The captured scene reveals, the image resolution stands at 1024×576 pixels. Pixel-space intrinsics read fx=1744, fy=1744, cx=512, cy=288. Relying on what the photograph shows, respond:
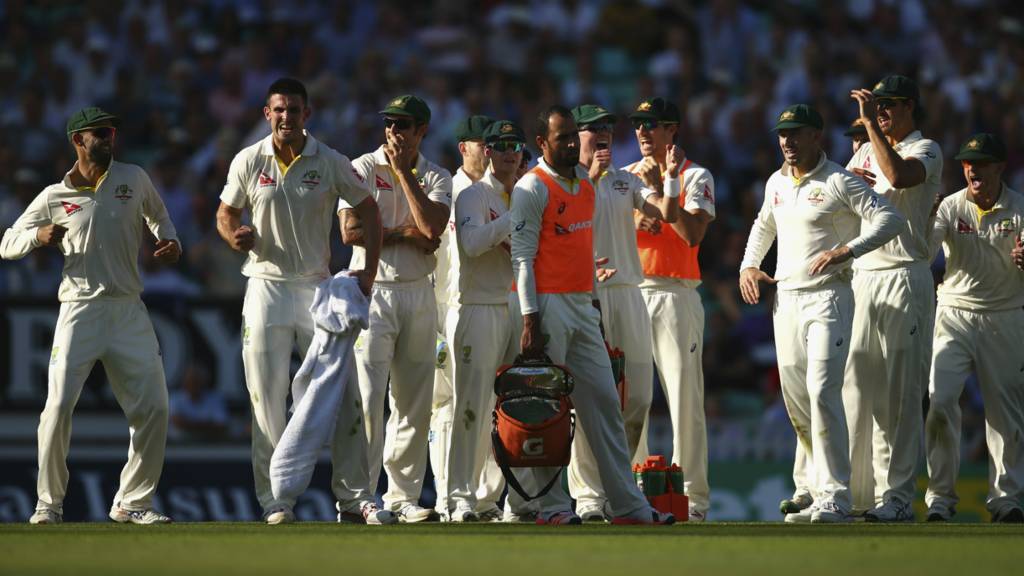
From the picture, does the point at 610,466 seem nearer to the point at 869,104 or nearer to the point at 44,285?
the point at 869,104

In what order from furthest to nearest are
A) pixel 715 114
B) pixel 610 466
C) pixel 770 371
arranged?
pixel 715 114, pixel 770 371, pixel 610 466

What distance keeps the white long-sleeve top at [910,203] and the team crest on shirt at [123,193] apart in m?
4.84

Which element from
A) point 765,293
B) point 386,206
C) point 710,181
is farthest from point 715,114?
point 386,206

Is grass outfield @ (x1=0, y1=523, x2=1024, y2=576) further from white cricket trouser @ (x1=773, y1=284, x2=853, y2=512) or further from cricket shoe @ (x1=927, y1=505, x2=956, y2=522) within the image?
cricket shoe @ (x1=927, y1=505, x2=956, y2=522)

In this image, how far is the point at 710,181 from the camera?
→ 12148 mm

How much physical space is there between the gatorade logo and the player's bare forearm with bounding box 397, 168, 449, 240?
1660 mm

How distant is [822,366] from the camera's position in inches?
432

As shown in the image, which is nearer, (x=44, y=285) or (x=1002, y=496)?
(x=1002, y=496)

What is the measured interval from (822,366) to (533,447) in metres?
2.00

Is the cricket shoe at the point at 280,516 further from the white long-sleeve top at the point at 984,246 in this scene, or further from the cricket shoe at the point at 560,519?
the white long-sleeve top at the point at 984,246

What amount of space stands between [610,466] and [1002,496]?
3.32 meters

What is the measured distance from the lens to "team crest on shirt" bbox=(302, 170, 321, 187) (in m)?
11.0

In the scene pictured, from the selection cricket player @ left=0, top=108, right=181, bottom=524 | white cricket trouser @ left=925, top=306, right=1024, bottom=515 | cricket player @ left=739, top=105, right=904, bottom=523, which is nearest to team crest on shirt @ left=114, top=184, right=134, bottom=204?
cricket player @ left=0, top=108, right=181, bottom=524

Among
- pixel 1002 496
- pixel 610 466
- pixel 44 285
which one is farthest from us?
pixel 44 285
